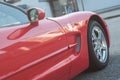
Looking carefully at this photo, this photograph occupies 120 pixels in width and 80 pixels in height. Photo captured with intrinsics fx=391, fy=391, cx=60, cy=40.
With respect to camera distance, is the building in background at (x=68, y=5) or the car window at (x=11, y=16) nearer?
the car window at (x=11, y=16)

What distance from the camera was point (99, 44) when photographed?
18.1 feet

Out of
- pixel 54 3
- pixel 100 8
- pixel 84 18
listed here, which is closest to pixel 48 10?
pixel 54 3

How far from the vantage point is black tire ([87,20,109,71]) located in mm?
5105

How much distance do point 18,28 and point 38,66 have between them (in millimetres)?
426

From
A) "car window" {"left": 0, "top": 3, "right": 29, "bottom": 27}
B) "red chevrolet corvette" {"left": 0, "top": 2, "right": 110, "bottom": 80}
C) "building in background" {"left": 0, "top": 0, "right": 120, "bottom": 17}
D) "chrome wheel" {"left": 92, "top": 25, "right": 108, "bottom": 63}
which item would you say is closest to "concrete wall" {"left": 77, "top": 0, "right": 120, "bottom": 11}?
"building in background" {"left": 0, "top": 0, "right": 120, "bottom": 17}

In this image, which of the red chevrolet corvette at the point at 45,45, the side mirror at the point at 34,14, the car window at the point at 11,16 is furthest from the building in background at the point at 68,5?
the side mirror at the point at 34,14

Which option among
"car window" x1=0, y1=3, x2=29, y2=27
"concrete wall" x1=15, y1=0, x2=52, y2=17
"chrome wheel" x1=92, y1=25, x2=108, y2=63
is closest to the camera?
"car window" x1=0, y1=3, x2=29, y2=27

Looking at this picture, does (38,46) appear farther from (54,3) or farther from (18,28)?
(54,3)

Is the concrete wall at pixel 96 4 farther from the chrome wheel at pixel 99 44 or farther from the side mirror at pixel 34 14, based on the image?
the side mirror at pixel 34 14

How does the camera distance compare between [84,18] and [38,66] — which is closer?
[38,66]

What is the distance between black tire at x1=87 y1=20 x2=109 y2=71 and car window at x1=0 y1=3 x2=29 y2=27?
1.09 metres

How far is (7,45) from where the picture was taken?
3.53 metres

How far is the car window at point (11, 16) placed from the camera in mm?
4043

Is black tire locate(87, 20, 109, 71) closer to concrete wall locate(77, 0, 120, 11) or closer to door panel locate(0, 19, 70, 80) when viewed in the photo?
door panel locate(0, 19, 70, 80)
